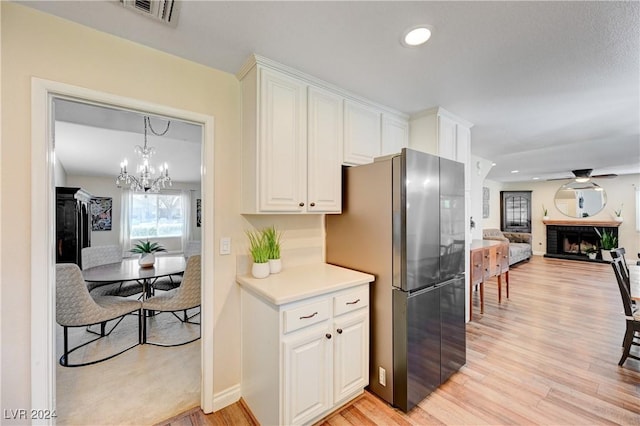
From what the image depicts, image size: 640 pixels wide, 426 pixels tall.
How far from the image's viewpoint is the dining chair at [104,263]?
3.38 m

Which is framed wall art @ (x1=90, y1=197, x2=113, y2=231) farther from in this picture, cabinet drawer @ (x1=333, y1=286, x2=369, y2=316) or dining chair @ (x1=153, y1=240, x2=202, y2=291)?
cabinet drawer @ (x1=333, y1=286, x2=369, y2=316)

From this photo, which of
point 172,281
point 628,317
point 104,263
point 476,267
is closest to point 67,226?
point 104,263

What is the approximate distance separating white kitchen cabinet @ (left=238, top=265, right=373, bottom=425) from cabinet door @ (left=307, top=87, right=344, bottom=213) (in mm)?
593

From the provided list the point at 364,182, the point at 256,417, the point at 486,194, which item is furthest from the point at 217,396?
the point at 486,194

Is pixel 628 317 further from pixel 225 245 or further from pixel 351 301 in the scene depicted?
pixel 225 245

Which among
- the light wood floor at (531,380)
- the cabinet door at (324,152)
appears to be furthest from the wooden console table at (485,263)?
the cabinet door at (324,152)

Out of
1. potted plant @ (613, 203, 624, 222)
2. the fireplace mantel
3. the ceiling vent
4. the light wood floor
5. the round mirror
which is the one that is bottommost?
the light wood floor

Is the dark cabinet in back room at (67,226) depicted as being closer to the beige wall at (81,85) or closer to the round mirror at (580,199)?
the beige wall at (81,85)

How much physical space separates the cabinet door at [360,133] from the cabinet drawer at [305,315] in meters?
1.21

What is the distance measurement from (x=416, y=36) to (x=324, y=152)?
3.15 feet

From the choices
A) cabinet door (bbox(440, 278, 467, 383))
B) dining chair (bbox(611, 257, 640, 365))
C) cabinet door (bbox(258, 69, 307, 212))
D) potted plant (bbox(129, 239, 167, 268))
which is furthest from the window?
dining chair (bbox(611, 257, 640, 365))

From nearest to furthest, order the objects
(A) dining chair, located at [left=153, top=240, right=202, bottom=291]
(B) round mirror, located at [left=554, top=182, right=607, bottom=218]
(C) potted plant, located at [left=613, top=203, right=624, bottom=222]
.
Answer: (A) dining chair, located at [left=153, top=240, right=202, bottom=291] → (C) potted plant, located at [left=613, top=203, right=624, bottom=222] → (B) round mirror, located at [left=554, top=182, right=607, bottom=218]

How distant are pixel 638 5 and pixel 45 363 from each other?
3555mm

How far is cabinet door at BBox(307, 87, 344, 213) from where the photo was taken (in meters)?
2.05
